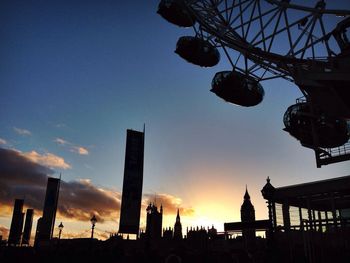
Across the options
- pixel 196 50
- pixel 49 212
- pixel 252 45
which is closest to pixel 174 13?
pixel 196 50

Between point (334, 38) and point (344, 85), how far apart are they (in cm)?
641

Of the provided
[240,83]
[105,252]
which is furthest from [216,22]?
[105,252]

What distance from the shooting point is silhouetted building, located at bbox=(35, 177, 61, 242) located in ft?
184

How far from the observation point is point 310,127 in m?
26.4

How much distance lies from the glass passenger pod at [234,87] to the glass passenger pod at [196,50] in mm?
3646

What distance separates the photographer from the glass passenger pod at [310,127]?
26.1 meters

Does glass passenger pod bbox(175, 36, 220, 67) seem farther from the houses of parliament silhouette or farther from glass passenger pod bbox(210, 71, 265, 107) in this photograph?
the houses of parliament silhouette

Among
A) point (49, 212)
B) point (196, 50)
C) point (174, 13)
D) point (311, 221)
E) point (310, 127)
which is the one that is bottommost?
point (311, 221)

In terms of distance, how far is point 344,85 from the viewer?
18312 mm

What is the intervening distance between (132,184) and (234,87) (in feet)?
43.4

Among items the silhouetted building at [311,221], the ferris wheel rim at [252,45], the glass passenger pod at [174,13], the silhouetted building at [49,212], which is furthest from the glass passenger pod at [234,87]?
the silhouetted building at [49,212]

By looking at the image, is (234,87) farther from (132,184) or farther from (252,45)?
(132,184)

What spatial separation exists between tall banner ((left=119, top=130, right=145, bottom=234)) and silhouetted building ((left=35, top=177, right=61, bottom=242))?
28333mm

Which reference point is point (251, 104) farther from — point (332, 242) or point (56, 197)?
point (56, 197)
